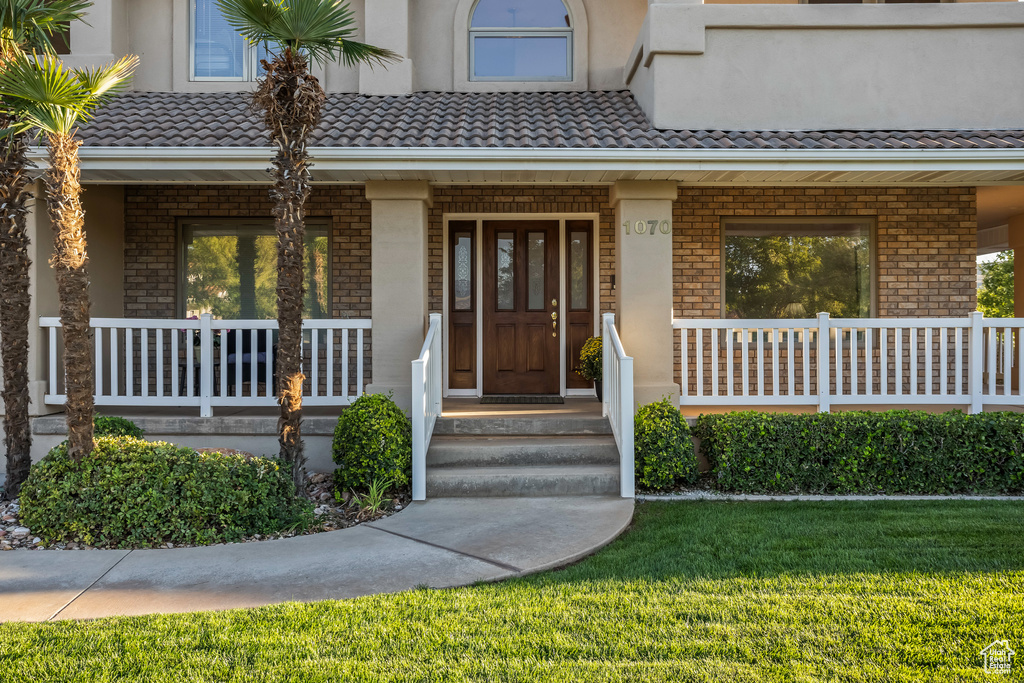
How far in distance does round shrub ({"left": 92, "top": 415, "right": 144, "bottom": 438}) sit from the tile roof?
8.81 ft

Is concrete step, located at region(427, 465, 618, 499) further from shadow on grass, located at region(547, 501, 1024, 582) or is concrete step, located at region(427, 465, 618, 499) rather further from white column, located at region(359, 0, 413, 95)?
white column, located at region(359, 0, 413, 95)

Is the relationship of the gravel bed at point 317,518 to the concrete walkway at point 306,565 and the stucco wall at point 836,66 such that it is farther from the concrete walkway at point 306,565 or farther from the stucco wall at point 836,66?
the stucco wall at point 836,66

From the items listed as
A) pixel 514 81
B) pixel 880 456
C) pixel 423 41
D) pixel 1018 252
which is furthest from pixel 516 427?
pixel 1018 252

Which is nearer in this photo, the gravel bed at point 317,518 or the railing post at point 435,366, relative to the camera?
the gravel bed at point 317,518

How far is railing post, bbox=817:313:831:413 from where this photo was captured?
7.03m

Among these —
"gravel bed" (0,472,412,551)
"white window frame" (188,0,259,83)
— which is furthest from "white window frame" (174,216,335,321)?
"gravel bed" (0,472,412,551)

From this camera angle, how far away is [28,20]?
18.6 feet

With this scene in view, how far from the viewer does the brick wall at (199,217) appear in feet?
28.6

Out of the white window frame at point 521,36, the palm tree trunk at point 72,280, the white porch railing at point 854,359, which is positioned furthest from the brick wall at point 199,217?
the white porch railing at point 854,359

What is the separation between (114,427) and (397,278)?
3010 mm

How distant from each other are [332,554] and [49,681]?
1.84 m

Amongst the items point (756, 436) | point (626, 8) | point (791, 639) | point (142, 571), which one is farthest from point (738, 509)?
point (626, 8)

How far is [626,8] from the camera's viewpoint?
30.1 feet

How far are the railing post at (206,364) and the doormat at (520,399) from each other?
3131 mm
